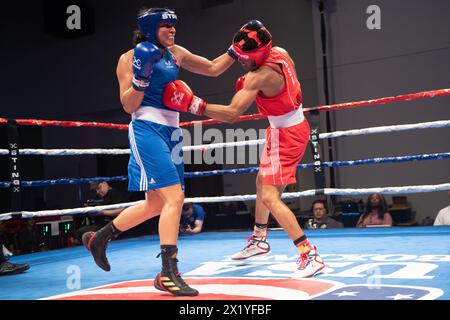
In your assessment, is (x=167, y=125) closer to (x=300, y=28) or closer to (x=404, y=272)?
(x=404, y=272)

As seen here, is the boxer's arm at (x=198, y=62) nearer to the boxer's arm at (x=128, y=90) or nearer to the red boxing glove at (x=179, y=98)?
the boxer's arm at (x=128, y=90)

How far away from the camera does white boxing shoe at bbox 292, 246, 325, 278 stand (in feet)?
7.70

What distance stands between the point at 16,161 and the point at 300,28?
5527 millimetres

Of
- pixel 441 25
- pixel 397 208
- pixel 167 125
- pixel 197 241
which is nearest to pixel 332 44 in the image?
pixel 441 25

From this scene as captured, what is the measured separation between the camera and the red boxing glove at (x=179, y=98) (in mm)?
2205

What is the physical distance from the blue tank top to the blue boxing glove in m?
0.19

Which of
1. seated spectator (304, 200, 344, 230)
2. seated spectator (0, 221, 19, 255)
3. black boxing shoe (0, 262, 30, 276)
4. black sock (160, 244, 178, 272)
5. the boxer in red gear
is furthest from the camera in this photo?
seated spectator (0, 221, 19, 255)

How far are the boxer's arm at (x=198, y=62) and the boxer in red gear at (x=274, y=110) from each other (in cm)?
7

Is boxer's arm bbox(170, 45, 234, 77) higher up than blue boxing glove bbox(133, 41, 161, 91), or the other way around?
boxer's arm bbox(170, 45, 234, 77)

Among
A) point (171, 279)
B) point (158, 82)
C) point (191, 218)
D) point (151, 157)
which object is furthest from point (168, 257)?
point (191, 218)

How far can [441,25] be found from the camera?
261 inches

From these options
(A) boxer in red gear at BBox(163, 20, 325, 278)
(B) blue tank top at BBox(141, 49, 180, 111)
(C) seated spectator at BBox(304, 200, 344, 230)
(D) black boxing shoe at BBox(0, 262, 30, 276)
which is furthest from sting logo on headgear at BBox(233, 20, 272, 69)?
(C) seated spectator at BBox(304, 200, 344, 230)

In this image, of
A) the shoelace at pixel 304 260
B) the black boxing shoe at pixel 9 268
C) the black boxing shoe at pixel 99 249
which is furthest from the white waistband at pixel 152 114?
the black boxing shoe at pixel 9 268

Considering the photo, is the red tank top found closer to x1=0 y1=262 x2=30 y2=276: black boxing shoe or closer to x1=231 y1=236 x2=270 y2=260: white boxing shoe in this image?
x1=231 y1=236 x2=270 y2=260: white boxing shoe
